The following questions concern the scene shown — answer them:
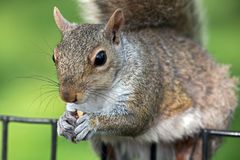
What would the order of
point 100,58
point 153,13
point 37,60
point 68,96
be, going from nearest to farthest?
Result: 1. point 68,96
2. point 100,58
3. point 153,13
4. point 37,60

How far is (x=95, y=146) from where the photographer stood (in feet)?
8.35

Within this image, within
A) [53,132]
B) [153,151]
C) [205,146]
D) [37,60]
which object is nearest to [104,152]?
[153,151]

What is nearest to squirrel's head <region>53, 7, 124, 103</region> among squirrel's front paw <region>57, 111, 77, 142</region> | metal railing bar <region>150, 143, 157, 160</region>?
squirrel's front paw <region>57, 111, 77, 142</region>

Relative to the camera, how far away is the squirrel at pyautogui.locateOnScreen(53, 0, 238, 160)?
2.08m

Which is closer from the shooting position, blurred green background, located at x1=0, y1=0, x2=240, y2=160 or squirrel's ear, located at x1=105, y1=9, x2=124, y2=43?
squirrel's ear, located at x1=105, y1=9, x2=124, y2=43

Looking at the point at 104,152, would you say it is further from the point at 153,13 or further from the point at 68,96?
the point at 68,96

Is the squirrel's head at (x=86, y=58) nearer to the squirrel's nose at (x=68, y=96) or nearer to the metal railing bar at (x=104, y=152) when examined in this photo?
the squirrel's nose at (x=68, y=96)

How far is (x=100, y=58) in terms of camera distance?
209cm

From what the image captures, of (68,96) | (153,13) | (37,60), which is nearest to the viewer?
(68,96)

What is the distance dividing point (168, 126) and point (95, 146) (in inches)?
9.9

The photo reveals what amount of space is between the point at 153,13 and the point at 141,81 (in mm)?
467

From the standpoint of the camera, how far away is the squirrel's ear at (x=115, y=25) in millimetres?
2148

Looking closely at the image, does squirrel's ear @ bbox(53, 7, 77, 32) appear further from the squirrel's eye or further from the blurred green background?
the blurred green background

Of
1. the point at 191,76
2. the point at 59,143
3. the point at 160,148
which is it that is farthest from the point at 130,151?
the point at 59,143
